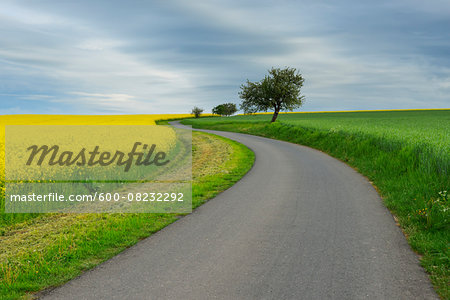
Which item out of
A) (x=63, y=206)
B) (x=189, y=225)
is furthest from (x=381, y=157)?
(x=63, y=206)

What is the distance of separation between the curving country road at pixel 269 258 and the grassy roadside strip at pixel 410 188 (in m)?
0.25

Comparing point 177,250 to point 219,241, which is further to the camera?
point 219,241

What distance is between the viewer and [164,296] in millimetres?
4574

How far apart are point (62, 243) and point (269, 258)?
4153 millimetres

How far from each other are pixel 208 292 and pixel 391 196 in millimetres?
7716

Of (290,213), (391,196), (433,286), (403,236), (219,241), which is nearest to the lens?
(433,286)

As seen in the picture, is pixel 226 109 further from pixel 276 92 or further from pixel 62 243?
pixel 62 243

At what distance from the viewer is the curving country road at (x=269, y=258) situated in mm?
4758

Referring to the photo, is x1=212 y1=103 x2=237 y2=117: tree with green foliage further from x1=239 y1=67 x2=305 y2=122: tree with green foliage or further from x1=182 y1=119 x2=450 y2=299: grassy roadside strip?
x1=182 y1=119 x2=450 y2=299: grassy roadside strip

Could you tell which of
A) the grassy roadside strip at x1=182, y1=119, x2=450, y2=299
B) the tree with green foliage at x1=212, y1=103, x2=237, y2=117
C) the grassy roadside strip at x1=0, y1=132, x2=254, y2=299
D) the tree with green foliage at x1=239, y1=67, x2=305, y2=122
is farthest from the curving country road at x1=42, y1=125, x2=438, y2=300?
the tree with green foliage at x1=212, y1=103, x2=237, y2=117

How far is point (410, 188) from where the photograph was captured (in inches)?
408

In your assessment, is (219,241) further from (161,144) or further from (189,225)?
(161,144)

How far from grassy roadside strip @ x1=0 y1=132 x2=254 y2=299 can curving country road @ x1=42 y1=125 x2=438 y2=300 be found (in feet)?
1.22

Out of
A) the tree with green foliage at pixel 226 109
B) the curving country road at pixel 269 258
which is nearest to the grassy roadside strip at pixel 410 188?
the curving country road at pixel 269 258
